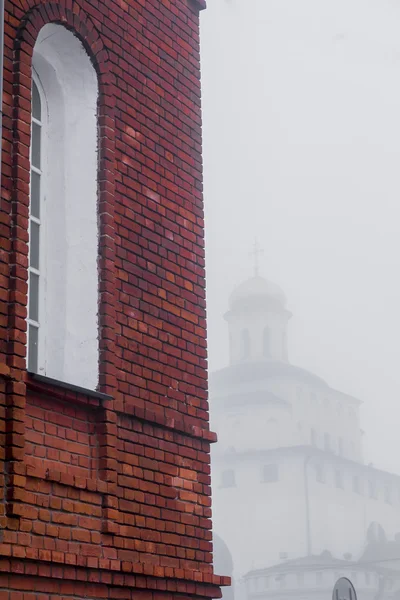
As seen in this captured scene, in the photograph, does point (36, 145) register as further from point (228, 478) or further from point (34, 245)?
point (228, 478)

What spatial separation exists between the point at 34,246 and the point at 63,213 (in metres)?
0.25

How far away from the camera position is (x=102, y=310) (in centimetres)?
605

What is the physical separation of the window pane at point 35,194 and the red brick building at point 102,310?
0.01m

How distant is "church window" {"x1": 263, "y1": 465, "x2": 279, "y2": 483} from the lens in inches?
3349

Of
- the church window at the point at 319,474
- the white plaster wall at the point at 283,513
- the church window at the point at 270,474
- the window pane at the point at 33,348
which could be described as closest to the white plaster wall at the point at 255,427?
the white plaster wall at the point at 283,513

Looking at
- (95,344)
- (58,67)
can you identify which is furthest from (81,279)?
(58,67)

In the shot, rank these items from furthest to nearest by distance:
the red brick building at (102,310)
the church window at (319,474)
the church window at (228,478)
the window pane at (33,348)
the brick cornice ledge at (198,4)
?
the church window at (228,478) < the church window at (319,474) < the brick cornice ledge at (198,4) < the window pane at (33,348) < the red brick building at (102,310)

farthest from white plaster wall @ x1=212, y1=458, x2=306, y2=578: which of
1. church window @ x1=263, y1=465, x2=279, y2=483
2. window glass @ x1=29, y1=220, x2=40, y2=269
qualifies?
window glass @ x1=29, y1=220, x2=40, y2=269

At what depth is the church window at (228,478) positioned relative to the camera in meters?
86.7

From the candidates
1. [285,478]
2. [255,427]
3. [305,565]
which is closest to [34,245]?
[305,565]

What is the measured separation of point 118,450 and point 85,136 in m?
1.66

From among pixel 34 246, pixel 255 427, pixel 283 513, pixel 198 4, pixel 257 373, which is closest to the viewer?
pixel 34 246

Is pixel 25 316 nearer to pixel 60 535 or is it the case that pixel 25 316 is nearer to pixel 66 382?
pixel 66 382

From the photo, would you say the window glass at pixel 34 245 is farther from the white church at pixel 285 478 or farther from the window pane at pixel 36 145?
the white church at pixel 285 478
